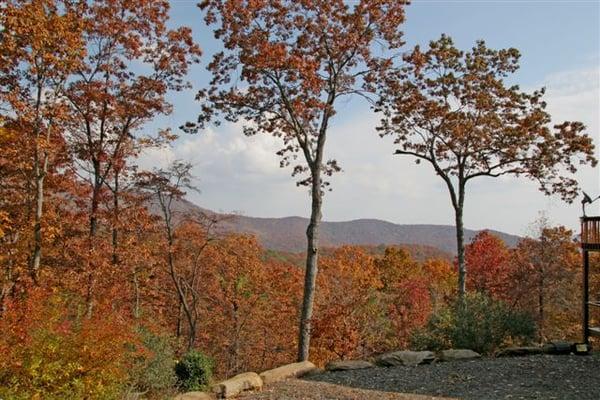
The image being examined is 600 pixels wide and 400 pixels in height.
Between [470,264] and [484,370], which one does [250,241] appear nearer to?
[470,264]

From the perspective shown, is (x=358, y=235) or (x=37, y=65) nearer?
(x=37, y=65)

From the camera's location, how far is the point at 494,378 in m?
7.25

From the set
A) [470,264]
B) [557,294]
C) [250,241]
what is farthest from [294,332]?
[557,294]

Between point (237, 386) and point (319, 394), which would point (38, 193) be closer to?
point (237, 386)

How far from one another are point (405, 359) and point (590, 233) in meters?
3.87

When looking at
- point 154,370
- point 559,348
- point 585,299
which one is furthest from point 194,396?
point 585,299

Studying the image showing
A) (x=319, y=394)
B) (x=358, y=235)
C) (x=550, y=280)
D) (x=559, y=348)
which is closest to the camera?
(x=319, y=394)

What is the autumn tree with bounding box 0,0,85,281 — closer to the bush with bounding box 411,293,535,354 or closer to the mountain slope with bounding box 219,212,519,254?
Result: the bush with bounding box 411,293,535,354

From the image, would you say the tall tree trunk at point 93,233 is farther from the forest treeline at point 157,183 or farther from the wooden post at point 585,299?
the wooden post at point 585,299

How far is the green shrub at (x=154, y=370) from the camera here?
273 inches

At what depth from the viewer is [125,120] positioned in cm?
1399

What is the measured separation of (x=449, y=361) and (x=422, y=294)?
1875 cm

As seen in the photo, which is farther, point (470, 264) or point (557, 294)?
point (470, 264)

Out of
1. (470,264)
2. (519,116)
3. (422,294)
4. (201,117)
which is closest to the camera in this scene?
(201,117)
